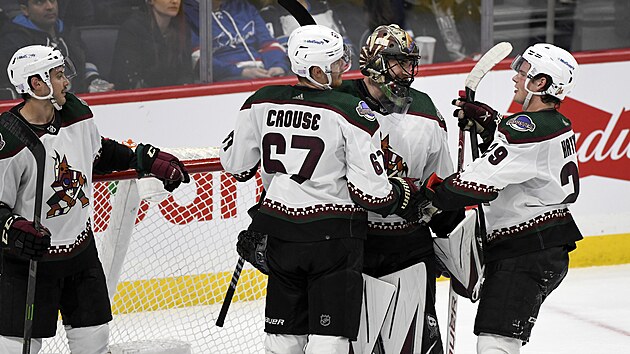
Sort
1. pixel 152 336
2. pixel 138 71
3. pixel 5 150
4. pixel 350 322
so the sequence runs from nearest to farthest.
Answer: pixel 5 150, pixel 350 322, pixel 152 336, pixel 138 71

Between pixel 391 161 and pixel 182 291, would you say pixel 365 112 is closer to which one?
pixel 391 161

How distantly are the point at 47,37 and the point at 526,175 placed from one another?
235cm

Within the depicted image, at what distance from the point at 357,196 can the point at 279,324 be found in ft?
1.36

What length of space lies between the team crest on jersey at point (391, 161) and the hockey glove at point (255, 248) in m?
0.40

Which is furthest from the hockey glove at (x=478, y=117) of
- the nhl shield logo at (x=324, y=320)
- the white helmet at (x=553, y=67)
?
the nhl shield logo at (x=324, y=320)

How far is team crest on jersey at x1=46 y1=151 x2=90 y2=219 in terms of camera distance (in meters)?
3.17

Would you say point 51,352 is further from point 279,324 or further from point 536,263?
point 536,263

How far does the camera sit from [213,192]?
4.60 m

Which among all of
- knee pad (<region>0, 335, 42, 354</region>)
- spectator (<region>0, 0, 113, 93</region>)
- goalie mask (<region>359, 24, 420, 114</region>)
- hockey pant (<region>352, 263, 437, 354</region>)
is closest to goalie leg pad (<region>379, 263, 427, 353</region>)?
hockey pant (<region>352, 263, 437, 354</region>)

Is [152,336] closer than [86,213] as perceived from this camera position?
No

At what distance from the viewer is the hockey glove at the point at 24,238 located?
3016mm

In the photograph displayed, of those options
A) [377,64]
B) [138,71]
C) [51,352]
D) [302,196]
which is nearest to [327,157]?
[302,196]

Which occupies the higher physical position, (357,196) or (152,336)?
(357,196)

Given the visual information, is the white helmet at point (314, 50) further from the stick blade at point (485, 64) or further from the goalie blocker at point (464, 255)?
the goalie blocker at point (464, 255)
